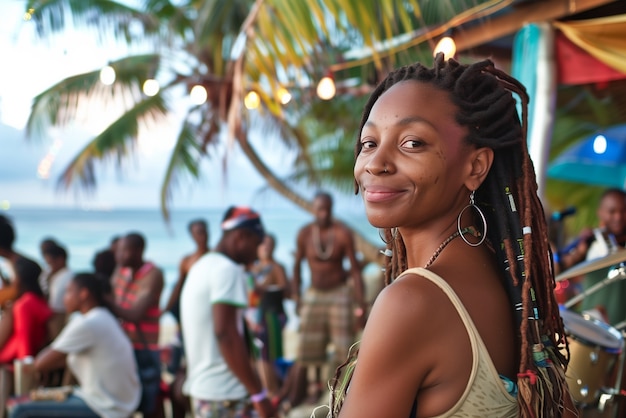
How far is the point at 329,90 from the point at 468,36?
115 cm

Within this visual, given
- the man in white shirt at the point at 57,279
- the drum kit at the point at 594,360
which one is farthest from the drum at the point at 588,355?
the man in white shirt at the point at 57,279

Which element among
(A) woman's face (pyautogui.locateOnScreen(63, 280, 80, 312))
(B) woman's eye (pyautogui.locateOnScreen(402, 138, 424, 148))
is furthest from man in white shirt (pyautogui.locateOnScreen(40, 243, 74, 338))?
(B) woman's eye (pyautogui.locateOnScreen(402, 138, 424, 148))

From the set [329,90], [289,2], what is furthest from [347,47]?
[289,2]

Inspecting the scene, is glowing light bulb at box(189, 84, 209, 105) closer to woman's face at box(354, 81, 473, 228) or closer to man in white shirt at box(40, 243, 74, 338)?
man in white shirt at box(40, 243, 74, 338)

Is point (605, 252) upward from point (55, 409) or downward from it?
upward

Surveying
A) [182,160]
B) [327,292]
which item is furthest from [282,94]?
[182,160]

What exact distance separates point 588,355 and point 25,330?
400cm

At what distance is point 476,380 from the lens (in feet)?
4.68

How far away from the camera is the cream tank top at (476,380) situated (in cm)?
142

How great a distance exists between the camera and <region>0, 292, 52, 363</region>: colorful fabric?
5410 mm

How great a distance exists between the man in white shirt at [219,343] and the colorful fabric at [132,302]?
1542mm

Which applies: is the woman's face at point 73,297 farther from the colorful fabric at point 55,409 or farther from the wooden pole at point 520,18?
the wooden pole at point 520,18

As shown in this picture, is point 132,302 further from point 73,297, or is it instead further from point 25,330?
point 73,297

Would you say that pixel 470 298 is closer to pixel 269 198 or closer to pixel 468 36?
pixel 468 36
